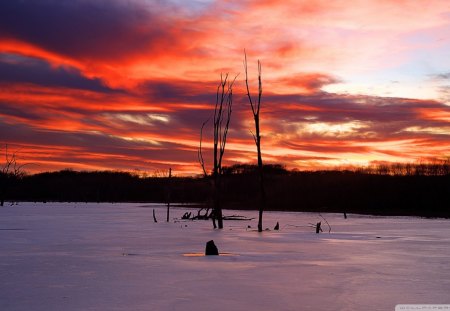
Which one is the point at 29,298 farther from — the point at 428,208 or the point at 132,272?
the point at 428,208

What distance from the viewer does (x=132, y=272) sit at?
1145 centimetres

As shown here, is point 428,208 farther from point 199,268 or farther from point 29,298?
point 29,298

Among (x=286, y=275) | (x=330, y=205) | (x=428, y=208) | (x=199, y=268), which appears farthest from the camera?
(x=330, y=205)

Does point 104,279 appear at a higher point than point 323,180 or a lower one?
lower

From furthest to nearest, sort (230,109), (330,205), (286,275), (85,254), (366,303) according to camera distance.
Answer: (330,205) → (230,109) → (85,254) → (286,275) → (366,303)

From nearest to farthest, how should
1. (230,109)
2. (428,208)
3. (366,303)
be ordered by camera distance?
(366,303) → (230,109) → (428,208)

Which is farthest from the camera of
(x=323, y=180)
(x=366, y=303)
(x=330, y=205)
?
(x=323, y=180)

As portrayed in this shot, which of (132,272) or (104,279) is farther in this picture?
(132,272)

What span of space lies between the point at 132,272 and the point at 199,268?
141 cm

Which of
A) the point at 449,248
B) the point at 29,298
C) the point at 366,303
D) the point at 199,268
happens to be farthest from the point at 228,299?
the point at 449,248

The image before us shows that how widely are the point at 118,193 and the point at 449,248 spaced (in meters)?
128

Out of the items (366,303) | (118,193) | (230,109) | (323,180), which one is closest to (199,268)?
(366,303)

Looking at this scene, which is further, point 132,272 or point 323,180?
point 323,180

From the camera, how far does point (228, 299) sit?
851 cm
